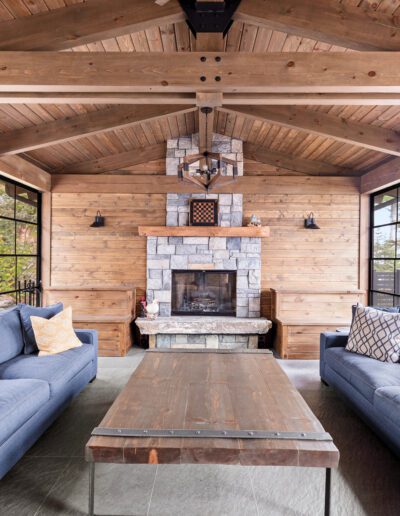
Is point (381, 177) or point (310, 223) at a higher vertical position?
point (381, 177)

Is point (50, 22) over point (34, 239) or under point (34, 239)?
over

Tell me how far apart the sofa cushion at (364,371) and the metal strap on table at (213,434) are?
112 cm

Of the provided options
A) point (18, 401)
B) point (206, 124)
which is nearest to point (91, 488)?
point (18, 401)

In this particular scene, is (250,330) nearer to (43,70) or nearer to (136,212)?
(136,212)

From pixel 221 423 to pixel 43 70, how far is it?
113 inches

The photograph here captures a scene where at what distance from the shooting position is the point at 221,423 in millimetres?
1830

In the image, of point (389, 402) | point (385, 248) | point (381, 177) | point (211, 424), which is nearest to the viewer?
point (211, 424)

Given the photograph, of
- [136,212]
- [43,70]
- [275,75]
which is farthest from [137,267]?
[275,75]

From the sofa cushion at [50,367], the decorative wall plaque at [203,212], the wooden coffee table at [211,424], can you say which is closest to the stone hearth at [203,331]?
the decorative wall plaque at [203,212]

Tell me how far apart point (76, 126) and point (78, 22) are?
1.48m

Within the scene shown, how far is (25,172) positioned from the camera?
182 inches

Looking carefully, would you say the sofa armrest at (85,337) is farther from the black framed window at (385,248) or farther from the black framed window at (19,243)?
the black framed window at (385,248)

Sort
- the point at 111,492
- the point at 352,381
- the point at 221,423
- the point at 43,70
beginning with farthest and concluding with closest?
the point at 352,381
the point at 43,70
the point at 111,492
the point at 221,423

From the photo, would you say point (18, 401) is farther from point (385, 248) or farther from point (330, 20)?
point (385, 248)
